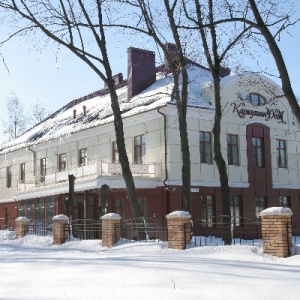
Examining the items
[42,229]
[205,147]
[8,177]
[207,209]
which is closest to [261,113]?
[205,147]

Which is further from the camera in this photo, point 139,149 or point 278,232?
point 139,149

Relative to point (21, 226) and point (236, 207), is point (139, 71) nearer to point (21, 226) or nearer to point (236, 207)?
point (236, 207)

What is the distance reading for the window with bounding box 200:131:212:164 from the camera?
25469mm

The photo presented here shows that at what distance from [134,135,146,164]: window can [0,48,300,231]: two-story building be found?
0.05 meters

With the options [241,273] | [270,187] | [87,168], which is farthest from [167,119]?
[241,273]

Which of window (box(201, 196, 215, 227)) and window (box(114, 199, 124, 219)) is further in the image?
window (box(114, 199, 124, 219))

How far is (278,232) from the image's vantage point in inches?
495

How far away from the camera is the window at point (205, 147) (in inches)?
1003

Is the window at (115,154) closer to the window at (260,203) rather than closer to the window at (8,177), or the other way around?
the window at (260,203)

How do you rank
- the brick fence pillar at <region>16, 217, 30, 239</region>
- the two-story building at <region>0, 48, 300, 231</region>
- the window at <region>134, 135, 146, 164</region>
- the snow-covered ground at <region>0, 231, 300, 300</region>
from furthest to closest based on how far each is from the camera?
the window at <region>134, 135, 146, 164</region> → the two-story building at <region>0, 48, 300, 231</region> → the brick fence pillar at <region>16, 217, 30, 239</region> → the snow-covered ground at <region>0, 231, 300, 300</region>

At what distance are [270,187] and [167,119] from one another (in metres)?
7.25

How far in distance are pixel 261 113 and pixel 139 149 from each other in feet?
22.8

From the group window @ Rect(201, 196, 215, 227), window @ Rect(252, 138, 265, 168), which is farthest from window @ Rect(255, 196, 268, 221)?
window @ Rect(201, 196, 215, 227)

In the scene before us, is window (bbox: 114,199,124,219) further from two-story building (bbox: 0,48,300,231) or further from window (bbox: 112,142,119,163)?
window (bbox: 112,142,119,163)
